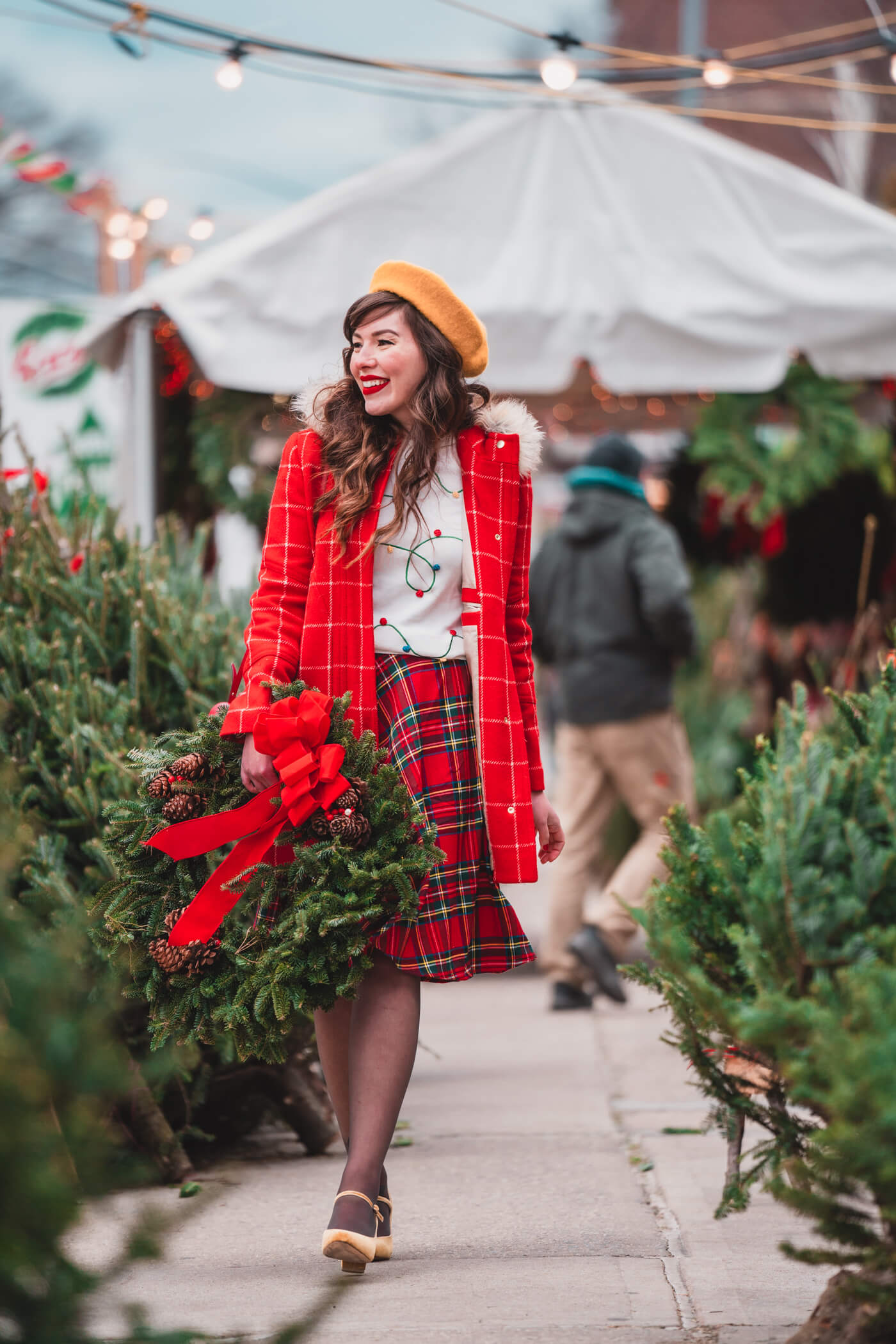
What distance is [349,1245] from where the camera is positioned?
2.41 meters

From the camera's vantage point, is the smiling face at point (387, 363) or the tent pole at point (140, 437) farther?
the tent pole at point (140, 437)

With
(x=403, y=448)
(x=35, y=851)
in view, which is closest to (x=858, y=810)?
(x=403, y=448)

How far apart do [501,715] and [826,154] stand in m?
14.8

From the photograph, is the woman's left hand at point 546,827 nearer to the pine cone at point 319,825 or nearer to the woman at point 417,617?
the woman at point 417,617

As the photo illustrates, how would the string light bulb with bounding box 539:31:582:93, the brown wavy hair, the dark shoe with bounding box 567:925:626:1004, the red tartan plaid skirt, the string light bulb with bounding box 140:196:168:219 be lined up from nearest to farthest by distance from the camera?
the red tartan plaid skirt → the brown wavy hair → the string light bulb with bounding box 539:31:582:93 → the dark shoe with bounding box 567:925:626:1004 → the string light bulb with bounding box 140:196:168:219

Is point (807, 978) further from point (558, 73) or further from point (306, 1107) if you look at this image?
point (558, 73)

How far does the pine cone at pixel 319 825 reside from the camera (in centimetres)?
251

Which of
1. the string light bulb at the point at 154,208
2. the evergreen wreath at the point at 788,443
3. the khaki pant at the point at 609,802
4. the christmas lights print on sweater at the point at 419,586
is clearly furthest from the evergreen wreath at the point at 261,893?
the string light bulb at the point at 154,208

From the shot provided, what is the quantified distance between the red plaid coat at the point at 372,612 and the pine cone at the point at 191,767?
0.11 meters

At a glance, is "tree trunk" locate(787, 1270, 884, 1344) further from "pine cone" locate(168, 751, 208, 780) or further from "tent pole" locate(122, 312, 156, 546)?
"tent pole" locate(122, 312, 156, 546)

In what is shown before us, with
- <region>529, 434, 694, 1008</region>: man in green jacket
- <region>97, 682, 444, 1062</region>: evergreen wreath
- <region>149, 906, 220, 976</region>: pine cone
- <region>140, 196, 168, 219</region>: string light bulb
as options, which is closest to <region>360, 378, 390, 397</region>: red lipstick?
<region>97, 682, 444, 1062</region>: evergreen wreath

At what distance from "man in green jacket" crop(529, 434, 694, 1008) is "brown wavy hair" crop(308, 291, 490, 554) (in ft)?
9.79

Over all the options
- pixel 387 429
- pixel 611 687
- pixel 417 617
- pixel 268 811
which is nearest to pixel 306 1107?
pixel 268 811

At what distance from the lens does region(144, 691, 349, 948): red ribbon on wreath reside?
2.48 m
